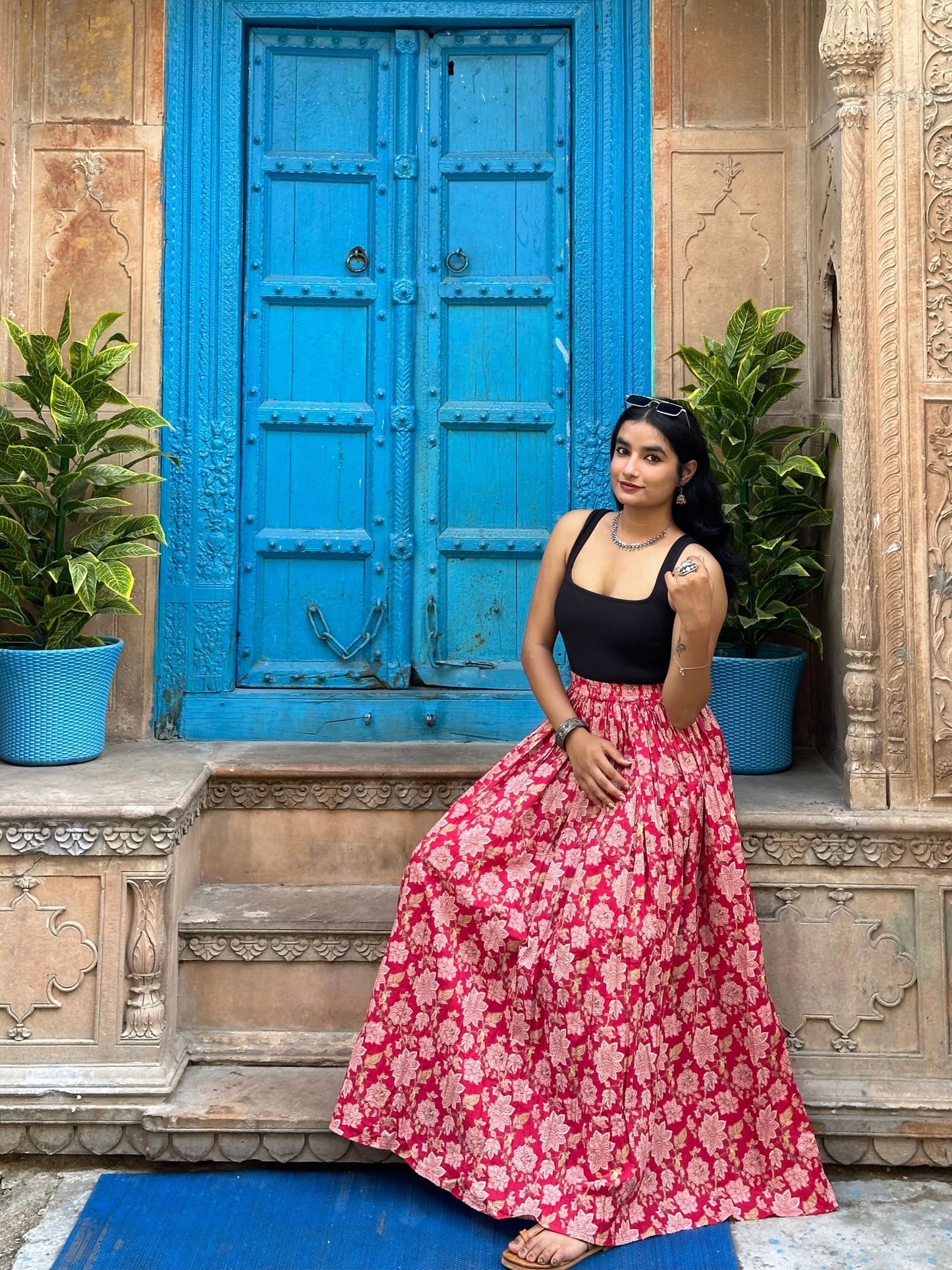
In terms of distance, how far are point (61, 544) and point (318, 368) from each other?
1.04 m

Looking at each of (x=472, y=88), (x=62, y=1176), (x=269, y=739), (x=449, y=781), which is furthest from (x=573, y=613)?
(x=472, y=88)

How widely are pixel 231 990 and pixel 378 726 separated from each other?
104 cm

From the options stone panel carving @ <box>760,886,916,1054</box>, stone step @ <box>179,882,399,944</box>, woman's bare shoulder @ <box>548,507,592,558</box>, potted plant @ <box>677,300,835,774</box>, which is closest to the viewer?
woman's bare shoulder @ <box>548,507,592,558</box>

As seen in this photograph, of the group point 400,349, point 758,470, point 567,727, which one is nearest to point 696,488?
point 567,727

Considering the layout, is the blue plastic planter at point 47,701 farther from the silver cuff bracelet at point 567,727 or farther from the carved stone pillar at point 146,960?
the silver cuff bracelet at point 567,727

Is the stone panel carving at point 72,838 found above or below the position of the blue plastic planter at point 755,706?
below

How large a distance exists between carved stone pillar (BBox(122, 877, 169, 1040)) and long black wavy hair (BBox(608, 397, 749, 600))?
1.48 meters

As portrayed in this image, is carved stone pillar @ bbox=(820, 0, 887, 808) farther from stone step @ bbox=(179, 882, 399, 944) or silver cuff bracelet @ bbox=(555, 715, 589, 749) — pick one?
stone step @ bbox=(179, 882, 399, 944)

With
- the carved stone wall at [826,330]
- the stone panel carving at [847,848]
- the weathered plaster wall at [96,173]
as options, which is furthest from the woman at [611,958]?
the weathered plaster wall at [96,173]

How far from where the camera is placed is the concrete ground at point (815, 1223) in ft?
9.12

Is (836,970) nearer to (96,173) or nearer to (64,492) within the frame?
(64,492)

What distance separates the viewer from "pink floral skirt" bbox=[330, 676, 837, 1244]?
2805 mm

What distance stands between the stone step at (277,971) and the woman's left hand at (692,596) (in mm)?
1179

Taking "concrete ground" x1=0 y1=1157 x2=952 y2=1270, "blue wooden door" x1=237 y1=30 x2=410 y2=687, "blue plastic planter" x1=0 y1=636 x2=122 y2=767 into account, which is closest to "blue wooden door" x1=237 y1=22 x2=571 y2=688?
"blue wooden door" x1=237 y1=30 x2=410 y2=687
